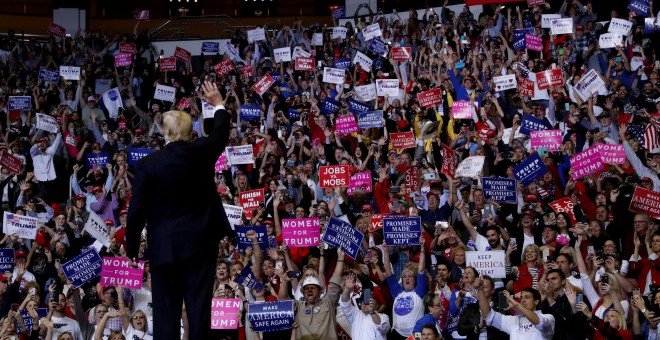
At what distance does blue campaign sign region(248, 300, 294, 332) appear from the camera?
31.2 feet

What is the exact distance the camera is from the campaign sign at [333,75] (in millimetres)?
18236

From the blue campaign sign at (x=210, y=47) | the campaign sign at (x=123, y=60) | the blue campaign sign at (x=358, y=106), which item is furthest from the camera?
the blue campaign sign at (x=210, y=47)

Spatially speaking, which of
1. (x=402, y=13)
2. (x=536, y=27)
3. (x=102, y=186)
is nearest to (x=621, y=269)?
(x=102, y=186)

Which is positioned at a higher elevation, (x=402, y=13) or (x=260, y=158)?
(x=402, y=13)

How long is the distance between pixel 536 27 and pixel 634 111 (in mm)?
4230

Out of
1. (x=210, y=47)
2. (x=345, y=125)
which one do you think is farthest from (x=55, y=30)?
(x=345, y=125)

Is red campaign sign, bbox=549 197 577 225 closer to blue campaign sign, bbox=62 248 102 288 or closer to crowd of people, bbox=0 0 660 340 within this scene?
crowd of people, bbox=0 0 660 340

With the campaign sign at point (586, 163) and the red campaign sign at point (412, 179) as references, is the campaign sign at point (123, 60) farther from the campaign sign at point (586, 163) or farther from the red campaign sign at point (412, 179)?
the campaign sign at point (586, 163)

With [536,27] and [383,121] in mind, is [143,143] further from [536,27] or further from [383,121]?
[536,27]

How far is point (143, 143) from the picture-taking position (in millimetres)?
16516

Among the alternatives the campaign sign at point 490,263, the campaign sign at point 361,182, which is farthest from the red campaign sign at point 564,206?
the campaign sign at point 361,182

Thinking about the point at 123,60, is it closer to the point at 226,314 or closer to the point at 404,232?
the point at 404,232

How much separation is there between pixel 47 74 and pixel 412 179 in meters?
8.77

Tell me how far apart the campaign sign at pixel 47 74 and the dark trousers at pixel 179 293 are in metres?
15.2
